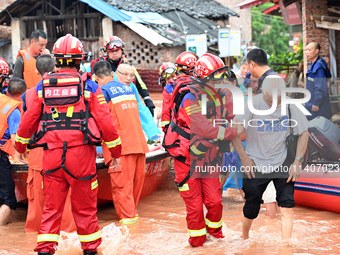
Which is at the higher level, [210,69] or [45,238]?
[210,69]

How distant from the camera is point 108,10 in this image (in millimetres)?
23781

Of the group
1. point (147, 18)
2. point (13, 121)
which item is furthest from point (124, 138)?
point (147, 18)

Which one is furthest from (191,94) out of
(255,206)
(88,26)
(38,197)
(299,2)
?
(88,26)

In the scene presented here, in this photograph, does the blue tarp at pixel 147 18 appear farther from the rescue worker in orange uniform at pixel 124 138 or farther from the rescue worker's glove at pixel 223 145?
the rescue worker's glove at pixel 223 145

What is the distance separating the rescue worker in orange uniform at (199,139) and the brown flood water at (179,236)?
393 mm

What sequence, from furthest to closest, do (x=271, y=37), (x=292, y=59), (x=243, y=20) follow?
(x=271, y=37) → (x=243, y=20) → (x=292, y=59)

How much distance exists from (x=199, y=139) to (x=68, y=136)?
4.19 feet

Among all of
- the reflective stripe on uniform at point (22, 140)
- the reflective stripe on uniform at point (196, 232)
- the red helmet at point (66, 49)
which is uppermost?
the red helmet at point (66, 49)

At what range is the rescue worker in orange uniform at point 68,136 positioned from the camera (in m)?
5.05

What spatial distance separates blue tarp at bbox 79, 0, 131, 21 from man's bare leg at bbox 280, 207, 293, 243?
19211 mm

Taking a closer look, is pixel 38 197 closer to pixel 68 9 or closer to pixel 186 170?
pixel 186 170

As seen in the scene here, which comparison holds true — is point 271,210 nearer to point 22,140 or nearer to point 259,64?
point 259,64

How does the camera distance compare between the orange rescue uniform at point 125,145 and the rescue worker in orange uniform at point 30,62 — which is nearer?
the orange rescue uniform at point 125,145

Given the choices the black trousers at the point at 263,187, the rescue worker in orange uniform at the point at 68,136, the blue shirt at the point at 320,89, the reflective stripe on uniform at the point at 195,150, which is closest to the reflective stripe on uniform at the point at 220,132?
the reflective stripe on uniform at the point at 195,150
